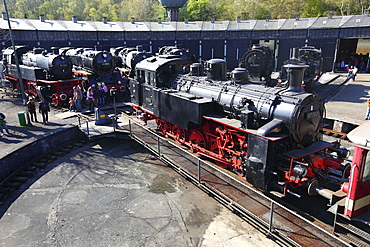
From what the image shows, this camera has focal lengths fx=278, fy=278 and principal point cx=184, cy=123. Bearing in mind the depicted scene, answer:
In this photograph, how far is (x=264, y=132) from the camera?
7.12m

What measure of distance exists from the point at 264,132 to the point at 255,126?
37.2 inches

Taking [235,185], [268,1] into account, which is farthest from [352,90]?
[268,1]

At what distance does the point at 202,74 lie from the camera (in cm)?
1149

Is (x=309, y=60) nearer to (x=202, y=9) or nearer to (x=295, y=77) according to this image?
(x=295, y=77)

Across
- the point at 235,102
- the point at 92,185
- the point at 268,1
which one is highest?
the point at 268,1

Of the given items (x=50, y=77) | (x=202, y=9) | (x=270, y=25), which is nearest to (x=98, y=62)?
(x=50, y=77)

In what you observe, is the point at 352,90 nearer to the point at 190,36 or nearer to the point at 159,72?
the point at 159,72

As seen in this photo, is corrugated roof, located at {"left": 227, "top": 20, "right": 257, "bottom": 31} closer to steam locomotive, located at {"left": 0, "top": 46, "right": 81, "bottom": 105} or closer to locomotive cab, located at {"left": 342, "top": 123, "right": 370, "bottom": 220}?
steam locomotive, located at {"left": 0, "top": 46, "right": 81, "bottom": 105}

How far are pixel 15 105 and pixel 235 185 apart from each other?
16542mm

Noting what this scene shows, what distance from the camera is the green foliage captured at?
155ft

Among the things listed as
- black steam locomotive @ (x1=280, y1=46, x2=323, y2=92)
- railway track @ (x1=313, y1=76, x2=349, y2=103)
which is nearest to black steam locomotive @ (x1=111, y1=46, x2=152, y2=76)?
black steam locomotive @ (x1=280, y1=46, x2=323, y2=92)

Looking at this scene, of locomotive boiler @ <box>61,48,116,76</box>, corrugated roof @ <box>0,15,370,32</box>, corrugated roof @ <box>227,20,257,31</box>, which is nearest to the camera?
locomotive boiler @ <box>61,48,116,76</box>

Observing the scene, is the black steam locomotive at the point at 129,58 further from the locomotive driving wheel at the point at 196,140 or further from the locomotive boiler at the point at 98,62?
the locomotive driving wheel at the point at 196,140

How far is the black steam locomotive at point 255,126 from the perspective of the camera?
7203 mm
